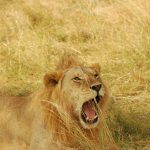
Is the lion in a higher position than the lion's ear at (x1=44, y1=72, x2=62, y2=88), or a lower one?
lower

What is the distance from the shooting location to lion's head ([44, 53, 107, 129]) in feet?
11.8

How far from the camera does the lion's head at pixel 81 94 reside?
11.8 feet

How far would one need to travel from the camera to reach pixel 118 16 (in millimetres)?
7227

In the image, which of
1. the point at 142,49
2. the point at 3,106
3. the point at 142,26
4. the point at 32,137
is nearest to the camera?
the point at 32,137

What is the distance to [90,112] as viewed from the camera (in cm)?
A: 364

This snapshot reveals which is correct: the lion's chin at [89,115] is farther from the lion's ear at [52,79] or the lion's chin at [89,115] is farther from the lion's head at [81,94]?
the lion's ear at [52,79]

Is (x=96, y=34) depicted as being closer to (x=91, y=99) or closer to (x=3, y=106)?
(x=3, y=106)

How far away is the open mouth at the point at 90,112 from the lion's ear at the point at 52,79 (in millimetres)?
231

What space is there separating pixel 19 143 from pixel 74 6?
13.6ft

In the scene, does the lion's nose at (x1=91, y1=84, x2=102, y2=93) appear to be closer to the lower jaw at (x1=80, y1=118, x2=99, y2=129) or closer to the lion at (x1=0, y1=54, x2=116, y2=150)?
the lion at (x1=0, y1=54, x2=116, y2=150)

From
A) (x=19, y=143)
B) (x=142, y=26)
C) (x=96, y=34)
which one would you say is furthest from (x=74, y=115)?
(x=96, y=34)

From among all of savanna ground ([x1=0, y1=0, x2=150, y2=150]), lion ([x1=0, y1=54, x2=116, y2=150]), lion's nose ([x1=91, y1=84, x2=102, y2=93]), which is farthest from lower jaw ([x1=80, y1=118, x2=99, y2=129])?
savanna ground ([x1=0, y1=0, x2=150, y2=150])

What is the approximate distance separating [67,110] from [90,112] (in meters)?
0.13

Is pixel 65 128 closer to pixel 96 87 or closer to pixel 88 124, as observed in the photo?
pixel 88 124
